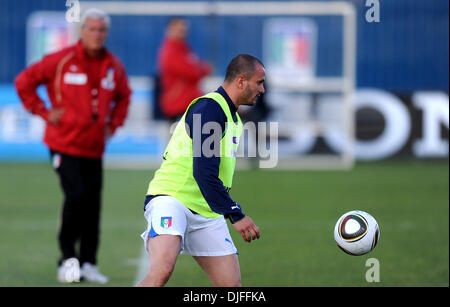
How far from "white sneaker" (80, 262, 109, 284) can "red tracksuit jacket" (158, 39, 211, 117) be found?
7.57 m

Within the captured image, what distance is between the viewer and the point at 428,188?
1555cm

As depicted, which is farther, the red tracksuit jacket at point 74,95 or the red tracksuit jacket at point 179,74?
the red tracksuit jacket at point 179,74

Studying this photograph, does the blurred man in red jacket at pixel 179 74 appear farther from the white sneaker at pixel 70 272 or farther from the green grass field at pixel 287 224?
the white sneaker at pixel 70 272

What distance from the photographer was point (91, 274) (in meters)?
8.09

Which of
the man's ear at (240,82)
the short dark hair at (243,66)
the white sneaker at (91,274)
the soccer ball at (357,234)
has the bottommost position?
the white sneaker at (91,274)

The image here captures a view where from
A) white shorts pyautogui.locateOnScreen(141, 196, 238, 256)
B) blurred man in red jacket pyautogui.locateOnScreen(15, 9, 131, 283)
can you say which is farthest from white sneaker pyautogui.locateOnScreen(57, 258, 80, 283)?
white shorts pyautogui.locateOnScreen(141, 196, 238, 256)

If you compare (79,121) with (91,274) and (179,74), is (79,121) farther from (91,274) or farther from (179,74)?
(179,74)

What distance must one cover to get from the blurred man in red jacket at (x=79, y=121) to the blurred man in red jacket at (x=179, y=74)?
22.9 ft

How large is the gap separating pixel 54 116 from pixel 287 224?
4.53 metres

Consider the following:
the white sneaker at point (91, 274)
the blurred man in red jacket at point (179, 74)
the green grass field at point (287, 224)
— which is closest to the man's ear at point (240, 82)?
the green grass field at point (287, 224)

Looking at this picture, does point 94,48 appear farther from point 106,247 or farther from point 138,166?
point 138,166

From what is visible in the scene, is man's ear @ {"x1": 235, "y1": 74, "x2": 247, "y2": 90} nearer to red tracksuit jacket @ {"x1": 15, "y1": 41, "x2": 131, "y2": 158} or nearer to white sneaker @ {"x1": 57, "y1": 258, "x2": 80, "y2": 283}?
red tracksuit jacket @ {"x1": 15, "y1": 41, "x2": 131, "y2": 158}

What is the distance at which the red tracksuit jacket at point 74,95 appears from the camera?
818cm

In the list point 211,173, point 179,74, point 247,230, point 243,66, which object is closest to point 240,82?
point 243,66
